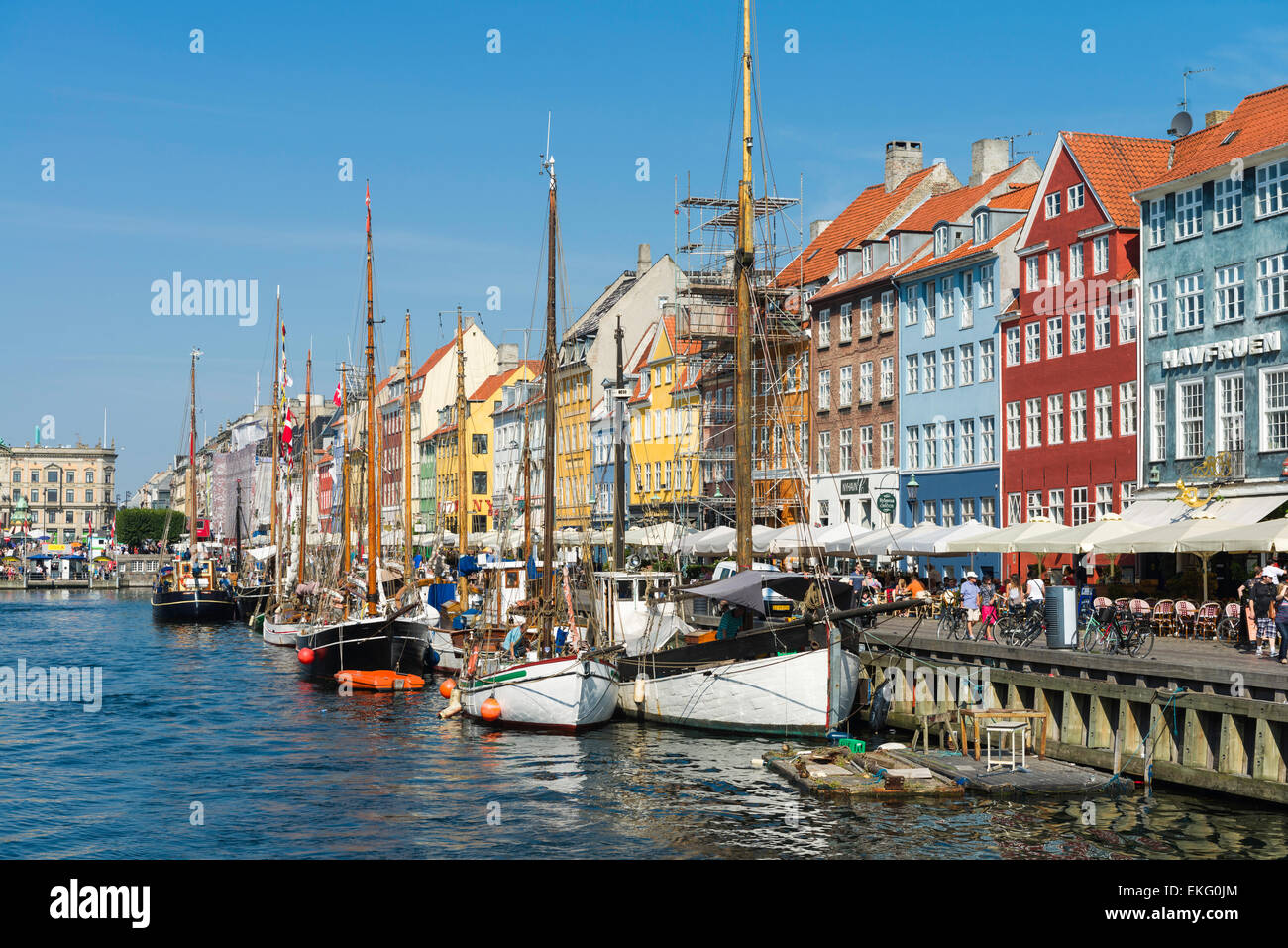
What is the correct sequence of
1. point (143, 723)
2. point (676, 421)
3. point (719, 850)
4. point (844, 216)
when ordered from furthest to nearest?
point (676, 421) → point (844, 216) → point (143, 723) → point (719, 850)

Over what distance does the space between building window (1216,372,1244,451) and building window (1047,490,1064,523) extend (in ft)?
31.3

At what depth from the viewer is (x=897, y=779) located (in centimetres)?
2566

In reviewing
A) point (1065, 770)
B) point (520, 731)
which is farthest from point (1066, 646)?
point (520, 731)

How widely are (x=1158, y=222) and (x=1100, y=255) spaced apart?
4.04 metres

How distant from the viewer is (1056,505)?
54906 millimetres

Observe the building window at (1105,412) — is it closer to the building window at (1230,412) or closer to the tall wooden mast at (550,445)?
the building window at (1230,412)

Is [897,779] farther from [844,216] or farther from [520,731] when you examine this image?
[844,216]

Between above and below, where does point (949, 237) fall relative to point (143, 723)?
above

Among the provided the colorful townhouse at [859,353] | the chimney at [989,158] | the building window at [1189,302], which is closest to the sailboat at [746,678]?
the building window at [1189,302]

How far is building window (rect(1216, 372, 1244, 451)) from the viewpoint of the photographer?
44741mm

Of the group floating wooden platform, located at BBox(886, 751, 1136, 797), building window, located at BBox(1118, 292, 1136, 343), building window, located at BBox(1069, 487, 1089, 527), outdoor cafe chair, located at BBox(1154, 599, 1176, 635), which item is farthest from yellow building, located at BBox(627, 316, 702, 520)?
floating wooden platform, located at BBox(886, 751, 1136, 797)

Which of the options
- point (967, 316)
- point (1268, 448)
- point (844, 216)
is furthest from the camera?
point (844, 216)

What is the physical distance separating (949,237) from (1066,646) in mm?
34948

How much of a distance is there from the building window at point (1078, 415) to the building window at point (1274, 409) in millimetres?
9967
